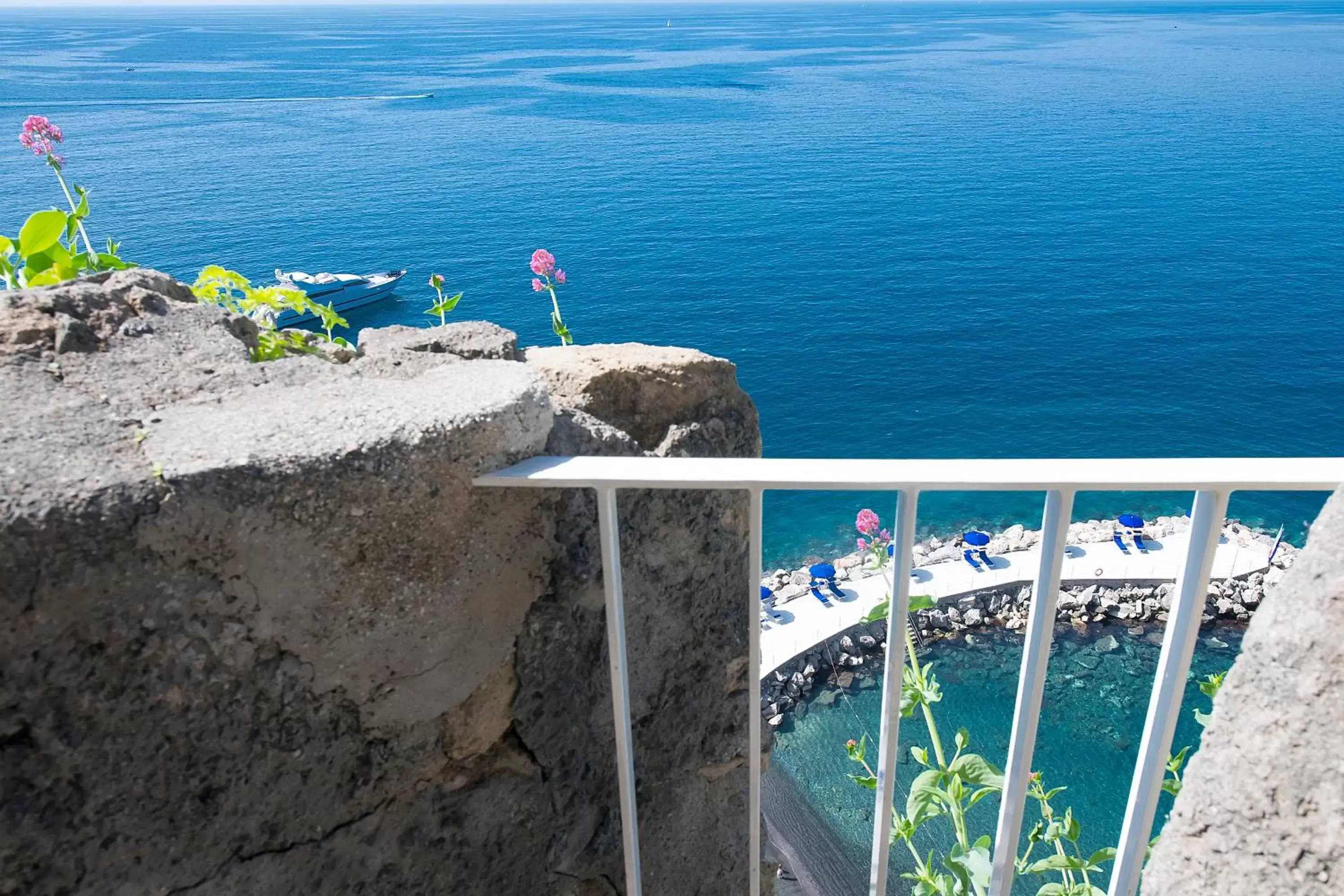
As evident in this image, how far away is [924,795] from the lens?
2.10 meters

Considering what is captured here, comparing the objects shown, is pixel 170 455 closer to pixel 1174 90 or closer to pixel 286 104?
pixel 286 104

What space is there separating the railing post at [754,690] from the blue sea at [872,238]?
15.4 m

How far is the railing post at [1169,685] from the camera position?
4.74ft

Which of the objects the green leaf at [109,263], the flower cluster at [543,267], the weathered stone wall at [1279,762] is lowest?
the flower cluster at [543,267]

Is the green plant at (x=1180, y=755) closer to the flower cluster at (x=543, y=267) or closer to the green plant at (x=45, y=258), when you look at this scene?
the green plant at (x=45, y=258)

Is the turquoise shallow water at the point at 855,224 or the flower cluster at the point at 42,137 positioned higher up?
the flower cluster at the point at 42,137

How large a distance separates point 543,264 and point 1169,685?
11.6ft

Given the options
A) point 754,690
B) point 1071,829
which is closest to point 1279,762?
point 754,690

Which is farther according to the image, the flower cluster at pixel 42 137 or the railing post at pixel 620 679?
the flower cluster at pixel 42 137

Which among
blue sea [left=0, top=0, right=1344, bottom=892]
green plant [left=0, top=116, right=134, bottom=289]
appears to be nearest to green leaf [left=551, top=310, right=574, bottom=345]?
green plant [left=0, top=116, right=134, bottom=289]

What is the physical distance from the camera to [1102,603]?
66.3 ft

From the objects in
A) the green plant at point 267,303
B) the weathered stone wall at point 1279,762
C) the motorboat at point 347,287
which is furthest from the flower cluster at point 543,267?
the motorboat at point 347,287

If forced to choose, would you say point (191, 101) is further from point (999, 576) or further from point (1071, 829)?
point (1071, 829)

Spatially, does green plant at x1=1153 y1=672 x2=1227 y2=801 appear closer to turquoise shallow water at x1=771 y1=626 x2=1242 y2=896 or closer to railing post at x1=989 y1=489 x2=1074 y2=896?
railing post at x1=989 y1=489 x2=1074 y2=896
